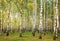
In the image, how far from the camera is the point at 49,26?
5528 cm

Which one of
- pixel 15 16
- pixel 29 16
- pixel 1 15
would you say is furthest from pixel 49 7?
pixel 1 15

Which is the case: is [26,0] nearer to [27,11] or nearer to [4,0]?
[27,11]

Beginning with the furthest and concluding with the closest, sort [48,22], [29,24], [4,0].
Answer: [29,24] → [48,22] → [4,0]

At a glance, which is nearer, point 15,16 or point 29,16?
point 29,16

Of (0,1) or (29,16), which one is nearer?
(0,1)

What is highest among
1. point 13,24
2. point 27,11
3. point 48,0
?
point 48,0

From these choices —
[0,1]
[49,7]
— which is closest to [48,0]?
[49,7]

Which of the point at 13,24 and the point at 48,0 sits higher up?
the point at 48,0

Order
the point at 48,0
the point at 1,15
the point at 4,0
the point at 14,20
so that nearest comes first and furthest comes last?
1. the point at 4,0
2. the point at 1,15
3. the point at 48,0
4. the point at 14,20

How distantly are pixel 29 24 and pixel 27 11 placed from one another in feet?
38.1

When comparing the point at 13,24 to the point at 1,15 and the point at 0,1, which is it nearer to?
the point at 1,15

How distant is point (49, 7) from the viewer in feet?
198

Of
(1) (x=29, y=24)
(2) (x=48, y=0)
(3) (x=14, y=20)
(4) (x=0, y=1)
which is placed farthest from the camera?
(3) (x=14, y=20)

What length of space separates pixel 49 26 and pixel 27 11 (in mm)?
8434
